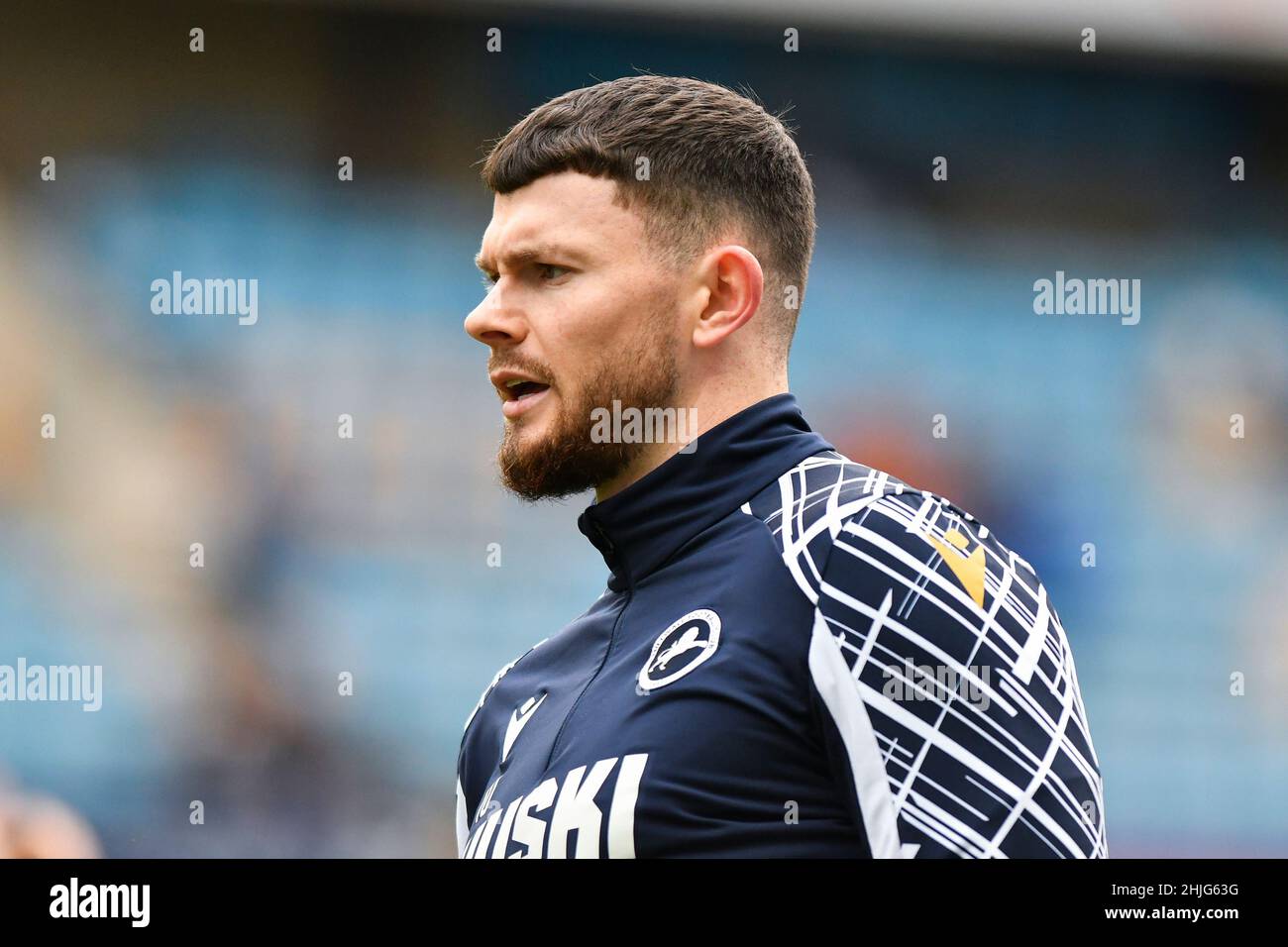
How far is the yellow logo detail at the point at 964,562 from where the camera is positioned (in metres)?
1.87

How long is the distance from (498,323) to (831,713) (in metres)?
0.91

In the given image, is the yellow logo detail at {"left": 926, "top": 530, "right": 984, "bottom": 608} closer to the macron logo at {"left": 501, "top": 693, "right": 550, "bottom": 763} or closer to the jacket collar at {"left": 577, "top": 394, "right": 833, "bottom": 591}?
the jacket collar at {"left": 577, "top": 394, "right": 833, "bottom": 591}

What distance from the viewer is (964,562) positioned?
6.22 ft

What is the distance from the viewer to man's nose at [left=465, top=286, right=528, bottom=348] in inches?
90.7

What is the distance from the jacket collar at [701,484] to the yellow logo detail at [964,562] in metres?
0.34

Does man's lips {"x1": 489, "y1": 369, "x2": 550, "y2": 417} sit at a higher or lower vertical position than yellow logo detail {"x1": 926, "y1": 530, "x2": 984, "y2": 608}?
higher

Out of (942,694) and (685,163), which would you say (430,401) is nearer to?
(685,163)

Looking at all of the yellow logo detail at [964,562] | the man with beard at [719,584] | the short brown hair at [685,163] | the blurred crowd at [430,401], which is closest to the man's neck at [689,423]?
the man with beard at [719,584]

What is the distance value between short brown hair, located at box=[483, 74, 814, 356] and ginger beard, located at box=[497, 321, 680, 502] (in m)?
0.18

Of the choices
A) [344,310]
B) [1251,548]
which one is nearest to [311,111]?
[344,310]

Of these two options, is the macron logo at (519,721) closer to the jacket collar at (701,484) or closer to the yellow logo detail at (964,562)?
the jacket collar at (701,484)

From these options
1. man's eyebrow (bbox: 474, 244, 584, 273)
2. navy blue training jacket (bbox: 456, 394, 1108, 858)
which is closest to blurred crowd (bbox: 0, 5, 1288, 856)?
man's eyebrow (bbox: 474, 244, 584, 273)

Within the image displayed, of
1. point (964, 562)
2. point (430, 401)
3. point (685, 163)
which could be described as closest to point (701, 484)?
point (964, 562)

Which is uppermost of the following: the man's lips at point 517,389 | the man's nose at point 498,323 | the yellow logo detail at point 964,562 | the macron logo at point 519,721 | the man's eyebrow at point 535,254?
the man's eyebrow at point 535,254
